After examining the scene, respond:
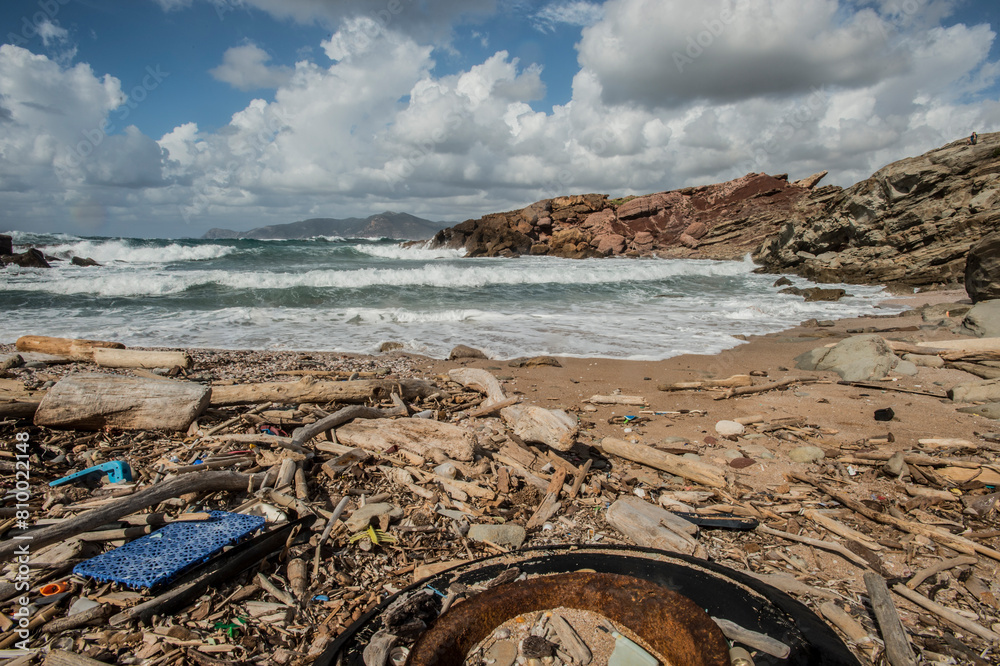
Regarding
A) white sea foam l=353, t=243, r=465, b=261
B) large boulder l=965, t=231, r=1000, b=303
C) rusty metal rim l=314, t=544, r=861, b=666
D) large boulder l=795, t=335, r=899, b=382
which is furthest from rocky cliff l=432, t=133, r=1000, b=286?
rusty metal rim l=314, t=544, r=861, b=666

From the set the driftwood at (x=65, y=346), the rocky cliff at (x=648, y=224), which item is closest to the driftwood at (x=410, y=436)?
the driftwood at (x=65, y=346)

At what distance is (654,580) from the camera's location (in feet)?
6.95

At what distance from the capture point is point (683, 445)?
4477 millimetres

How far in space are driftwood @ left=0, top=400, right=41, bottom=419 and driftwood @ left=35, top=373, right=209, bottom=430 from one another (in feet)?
0.46

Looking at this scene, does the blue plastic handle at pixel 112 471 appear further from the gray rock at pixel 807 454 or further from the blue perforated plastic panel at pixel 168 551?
the gray rock at pixel 807 454

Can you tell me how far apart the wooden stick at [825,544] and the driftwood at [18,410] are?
5.65m

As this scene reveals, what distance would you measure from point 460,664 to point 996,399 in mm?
6249

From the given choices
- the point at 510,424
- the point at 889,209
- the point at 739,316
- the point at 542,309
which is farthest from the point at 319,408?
the point at 889,209

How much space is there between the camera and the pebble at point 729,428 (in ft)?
15.3

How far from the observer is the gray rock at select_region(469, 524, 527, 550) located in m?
2.93

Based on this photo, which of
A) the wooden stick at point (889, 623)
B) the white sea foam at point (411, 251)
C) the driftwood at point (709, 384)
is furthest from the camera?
the white sea foam at point (411, 251)

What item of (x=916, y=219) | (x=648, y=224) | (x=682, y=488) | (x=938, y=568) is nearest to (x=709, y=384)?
(x=682, y=488)

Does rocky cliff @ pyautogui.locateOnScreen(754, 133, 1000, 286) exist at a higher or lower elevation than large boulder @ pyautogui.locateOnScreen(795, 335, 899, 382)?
higher

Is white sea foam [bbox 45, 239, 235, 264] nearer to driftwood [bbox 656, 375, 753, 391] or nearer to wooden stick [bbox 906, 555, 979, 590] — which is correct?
driftwood [bbox 656, 375, 753, 391]
